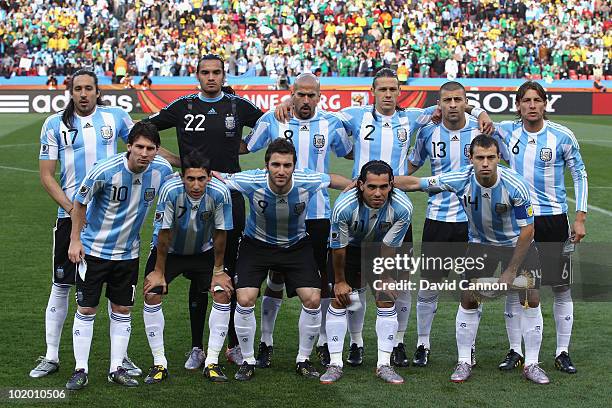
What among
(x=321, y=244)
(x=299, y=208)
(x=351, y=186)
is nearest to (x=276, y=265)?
(x=299, y=208)

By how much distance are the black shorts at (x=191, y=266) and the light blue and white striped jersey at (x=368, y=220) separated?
3.24ft

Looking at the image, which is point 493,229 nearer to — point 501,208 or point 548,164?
point 501,208

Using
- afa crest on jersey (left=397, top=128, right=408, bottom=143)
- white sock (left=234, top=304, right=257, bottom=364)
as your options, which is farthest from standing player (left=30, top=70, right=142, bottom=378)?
afa crest on jersey (left=397, top=128, right=408, bottom=143)

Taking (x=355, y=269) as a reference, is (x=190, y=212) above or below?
above

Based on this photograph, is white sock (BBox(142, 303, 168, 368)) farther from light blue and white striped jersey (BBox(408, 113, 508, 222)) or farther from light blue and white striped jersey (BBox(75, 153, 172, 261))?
light blue and white striped jersey (BBox(408, 113, 508, 222))

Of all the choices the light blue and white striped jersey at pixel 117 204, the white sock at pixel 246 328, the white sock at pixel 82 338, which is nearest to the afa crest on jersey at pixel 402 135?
the white sock at pixel 246 328

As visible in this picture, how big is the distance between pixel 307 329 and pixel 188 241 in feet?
3.66

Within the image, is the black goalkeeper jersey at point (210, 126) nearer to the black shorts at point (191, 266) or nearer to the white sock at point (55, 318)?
the black shorts at point (191, 266)

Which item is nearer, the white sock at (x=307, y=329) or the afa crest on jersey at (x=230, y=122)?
the white sock at (x=307, y=329)

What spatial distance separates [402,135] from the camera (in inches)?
322

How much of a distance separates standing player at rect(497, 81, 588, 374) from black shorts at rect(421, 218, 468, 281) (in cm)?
60

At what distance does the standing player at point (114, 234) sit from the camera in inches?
278

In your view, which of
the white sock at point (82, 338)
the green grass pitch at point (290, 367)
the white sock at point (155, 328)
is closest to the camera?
the green grass pitch at point (290, 367)

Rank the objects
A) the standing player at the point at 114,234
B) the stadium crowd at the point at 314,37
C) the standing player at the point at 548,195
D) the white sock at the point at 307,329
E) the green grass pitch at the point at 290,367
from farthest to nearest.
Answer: the stadium crowd at the point at 314,37 → the standing player at the point at 548,195 → the white sock at the point at 307,329 → the standing player at the point at 114,234 → the green grass pitch at the point at 290,367
